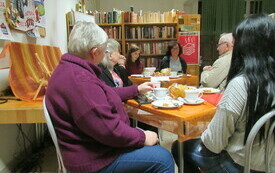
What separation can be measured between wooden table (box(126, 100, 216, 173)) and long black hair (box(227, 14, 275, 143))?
0.25 metres

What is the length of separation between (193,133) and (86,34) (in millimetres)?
701

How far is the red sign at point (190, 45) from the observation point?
15.7 feet

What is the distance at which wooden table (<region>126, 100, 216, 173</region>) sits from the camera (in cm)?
103

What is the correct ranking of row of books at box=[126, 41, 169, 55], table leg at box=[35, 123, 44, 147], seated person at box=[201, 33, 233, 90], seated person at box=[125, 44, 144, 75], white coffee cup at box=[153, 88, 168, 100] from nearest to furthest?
white coffee cup at box=[153, 88, 168, 100] < seated person at box=[201, 33, 233, 90] < table leg at box=[35, 123, 44, 147] < seated person at box=[125, 44, 144, 75] < row of books at box=[126, 41, 169, 55]

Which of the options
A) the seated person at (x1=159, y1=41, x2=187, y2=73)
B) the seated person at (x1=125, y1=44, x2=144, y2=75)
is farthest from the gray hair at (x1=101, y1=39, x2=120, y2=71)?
the seated person at (x1=159, y1=41, x2=187, y2=73)

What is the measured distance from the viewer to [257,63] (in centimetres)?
85

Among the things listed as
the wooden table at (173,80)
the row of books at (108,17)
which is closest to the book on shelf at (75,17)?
the row of books at (108,17)

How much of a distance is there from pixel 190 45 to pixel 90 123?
14.1ft

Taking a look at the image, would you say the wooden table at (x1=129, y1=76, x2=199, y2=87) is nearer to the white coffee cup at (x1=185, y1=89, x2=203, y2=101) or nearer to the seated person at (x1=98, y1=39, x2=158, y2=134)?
the seated person at (x1=98, y1=39, x2=158, y2=134)

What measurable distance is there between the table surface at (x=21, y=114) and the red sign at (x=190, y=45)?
3.90 m

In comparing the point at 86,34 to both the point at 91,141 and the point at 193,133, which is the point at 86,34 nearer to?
the point at 91,141

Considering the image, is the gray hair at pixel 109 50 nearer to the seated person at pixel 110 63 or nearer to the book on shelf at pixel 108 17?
the seated person at pixel 110 63

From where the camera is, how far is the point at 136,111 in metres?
1.30

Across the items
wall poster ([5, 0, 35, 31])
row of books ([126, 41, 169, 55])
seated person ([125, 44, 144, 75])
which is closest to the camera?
wall poster ([5, 0, 35, 31])
